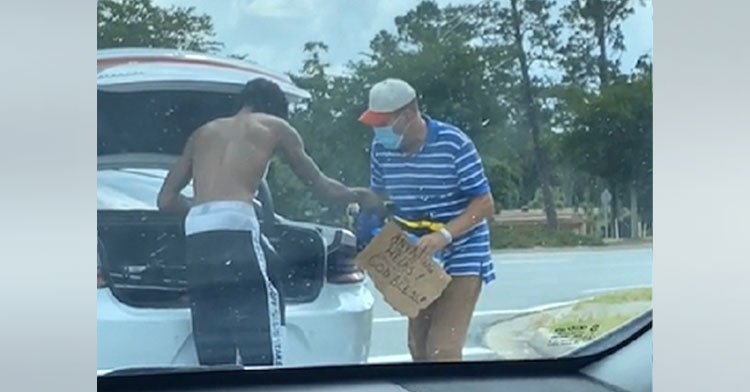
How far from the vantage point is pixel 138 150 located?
5.95ft

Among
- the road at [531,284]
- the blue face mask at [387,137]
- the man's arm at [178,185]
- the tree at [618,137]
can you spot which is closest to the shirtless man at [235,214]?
the man's arm at [178,185]

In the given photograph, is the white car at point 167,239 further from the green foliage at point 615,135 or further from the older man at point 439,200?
the green foliage at point 615,135

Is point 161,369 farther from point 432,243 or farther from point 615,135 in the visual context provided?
point 615,135

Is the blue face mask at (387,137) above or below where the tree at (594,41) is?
below

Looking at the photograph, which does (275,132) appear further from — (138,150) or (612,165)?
(612,165)

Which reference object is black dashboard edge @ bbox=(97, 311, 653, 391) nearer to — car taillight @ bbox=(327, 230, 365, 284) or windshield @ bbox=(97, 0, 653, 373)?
windshield @ bbox=(97, 0, 653, 373)

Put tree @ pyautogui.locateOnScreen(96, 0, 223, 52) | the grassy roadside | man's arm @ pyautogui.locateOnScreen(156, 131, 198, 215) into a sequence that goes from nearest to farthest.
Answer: tree @ pyautogui.locateOnScreen(96, 0, 223, 52) → man's arm @ pyautogui.locateOnScreen(156, 131, 198, 215) → the grassy roadside

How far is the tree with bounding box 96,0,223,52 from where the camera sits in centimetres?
172

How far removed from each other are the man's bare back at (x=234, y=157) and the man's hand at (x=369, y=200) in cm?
19

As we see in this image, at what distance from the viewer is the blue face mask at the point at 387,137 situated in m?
1.93

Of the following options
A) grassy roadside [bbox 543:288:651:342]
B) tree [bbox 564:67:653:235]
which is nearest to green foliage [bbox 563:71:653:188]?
tree [bbox 564:67:653:235]
